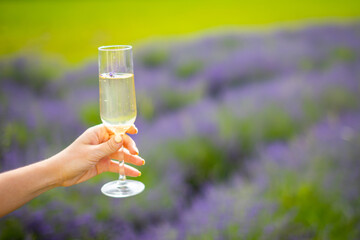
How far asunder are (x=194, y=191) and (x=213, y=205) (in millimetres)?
147

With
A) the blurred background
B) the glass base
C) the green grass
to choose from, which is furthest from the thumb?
the green grass

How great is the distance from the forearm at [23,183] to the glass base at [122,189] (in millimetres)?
189

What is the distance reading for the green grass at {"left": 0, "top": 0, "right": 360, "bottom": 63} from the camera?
8.36 feet

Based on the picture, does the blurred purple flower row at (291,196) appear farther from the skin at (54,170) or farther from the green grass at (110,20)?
the skin at (54,170)

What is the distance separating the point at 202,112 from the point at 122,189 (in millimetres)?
1357

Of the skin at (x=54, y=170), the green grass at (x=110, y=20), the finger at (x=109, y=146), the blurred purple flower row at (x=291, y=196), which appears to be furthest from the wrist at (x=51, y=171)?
the green grass at (x=110, y=20)

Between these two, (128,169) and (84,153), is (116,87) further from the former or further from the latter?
(128,169)

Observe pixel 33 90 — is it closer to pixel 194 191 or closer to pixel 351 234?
pixel 194 191

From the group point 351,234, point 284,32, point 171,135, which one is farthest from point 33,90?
point 351,234

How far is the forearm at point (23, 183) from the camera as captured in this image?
1.38 metres

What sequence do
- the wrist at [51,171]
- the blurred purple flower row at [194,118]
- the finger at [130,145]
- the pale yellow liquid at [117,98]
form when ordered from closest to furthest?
the pale yellow liquid at [117,98] < the wrist at [51,171] < the finger at [130,145] < the blurred purple flower row at [194,118]

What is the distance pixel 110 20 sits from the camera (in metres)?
2.60

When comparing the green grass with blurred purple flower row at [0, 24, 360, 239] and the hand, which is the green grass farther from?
the hand

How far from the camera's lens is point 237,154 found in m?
2.66
